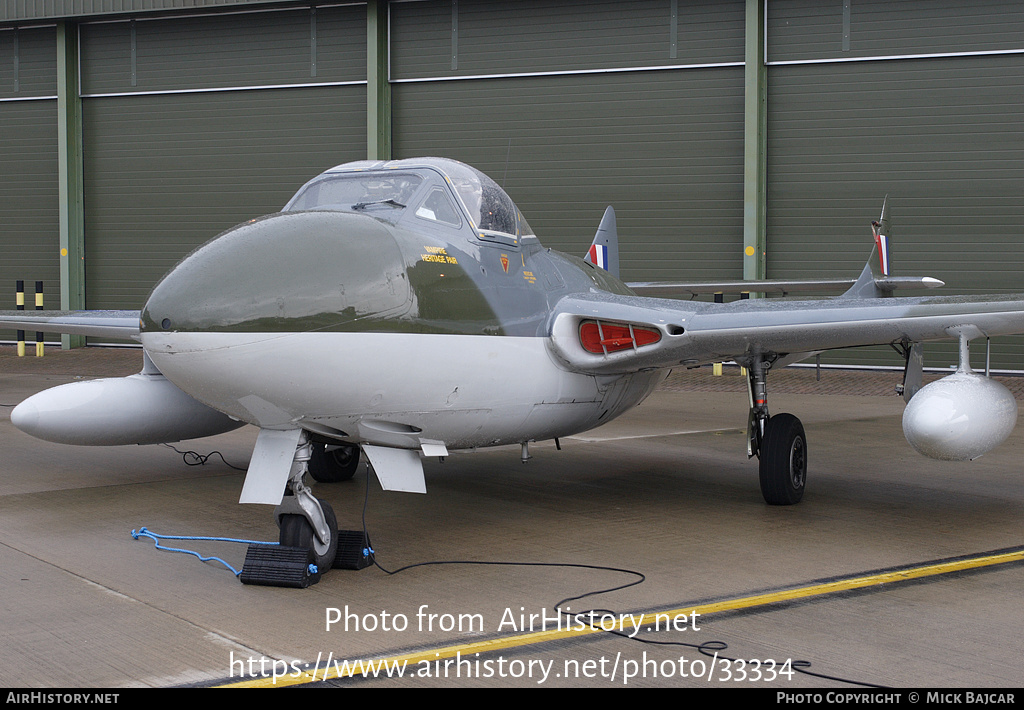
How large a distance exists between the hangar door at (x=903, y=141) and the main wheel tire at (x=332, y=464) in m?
12.2

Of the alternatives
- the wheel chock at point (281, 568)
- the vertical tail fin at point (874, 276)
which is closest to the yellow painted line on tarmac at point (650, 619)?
the wheel chock at point (281, 568)

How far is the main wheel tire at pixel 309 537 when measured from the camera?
18.7 feet

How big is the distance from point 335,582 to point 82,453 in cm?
573

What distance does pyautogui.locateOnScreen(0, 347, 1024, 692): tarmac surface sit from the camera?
14.1 ft

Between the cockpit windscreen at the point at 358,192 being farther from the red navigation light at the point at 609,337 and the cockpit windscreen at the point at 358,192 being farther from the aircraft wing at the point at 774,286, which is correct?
the aircraft wing at the point at 774,286

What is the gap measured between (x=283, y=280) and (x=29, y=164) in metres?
21.6

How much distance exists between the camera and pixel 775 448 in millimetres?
7828

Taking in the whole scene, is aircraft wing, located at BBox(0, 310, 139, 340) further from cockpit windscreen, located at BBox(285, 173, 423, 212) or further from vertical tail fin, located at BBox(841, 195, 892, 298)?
vertical tail fin, located at BBox(841, 195, 892, 298)

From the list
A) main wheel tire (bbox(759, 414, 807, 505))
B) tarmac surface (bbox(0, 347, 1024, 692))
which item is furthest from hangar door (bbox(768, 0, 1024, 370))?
main wheel tire (bbox(759, 414, 807, 505))

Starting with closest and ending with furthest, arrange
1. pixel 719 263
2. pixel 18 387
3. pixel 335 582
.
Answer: pixel 335 582, pixel 18 387, pixel 719 263

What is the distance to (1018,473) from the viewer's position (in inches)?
365

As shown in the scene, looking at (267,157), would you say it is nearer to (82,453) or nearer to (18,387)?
(18,387)

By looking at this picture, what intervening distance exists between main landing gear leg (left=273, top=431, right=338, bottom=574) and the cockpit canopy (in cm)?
170
